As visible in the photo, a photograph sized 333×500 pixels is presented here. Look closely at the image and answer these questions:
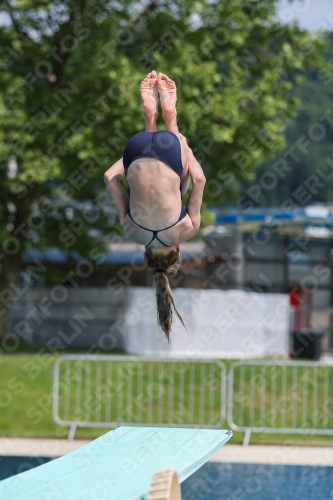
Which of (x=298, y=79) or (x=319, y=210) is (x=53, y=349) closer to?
(x=298, y=79)

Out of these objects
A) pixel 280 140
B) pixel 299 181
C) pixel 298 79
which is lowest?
pixel 299 181

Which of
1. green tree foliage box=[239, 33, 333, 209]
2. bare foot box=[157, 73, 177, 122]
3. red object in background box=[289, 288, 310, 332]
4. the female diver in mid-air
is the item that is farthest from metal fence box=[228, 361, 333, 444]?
green tree foliage box=[239, 33, 333, 209]

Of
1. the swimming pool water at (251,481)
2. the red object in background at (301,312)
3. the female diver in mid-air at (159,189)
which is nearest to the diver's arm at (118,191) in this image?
the female diver in mid-air at (159,189)

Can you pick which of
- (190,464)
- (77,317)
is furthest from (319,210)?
(190,464)

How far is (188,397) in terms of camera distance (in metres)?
12.2

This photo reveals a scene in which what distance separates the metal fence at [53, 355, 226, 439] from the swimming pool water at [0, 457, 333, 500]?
1.28 metres

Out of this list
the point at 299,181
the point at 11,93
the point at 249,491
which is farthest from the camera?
the point at 299,181

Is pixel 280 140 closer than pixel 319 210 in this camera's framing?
Yes

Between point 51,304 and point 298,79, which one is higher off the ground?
point 298,79

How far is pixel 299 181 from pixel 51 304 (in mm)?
47488

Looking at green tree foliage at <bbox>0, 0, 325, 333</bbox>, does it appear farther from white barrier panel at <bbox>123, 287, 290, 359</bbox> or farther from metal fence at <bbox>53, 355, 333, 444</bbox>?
metal fence at <bbox>53, 355, 333, 444</bbox>

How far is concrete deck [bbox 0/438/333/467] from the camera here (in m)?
9.83

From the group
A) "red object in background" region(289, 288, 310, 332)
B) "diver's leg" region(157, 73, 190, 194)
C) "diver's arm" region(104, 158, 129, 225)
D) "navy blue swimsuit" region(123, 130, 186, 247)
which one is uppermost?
→ "diver's leg" region(157, 73, 190, 194)

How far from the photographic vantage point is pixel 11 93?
1538cm
